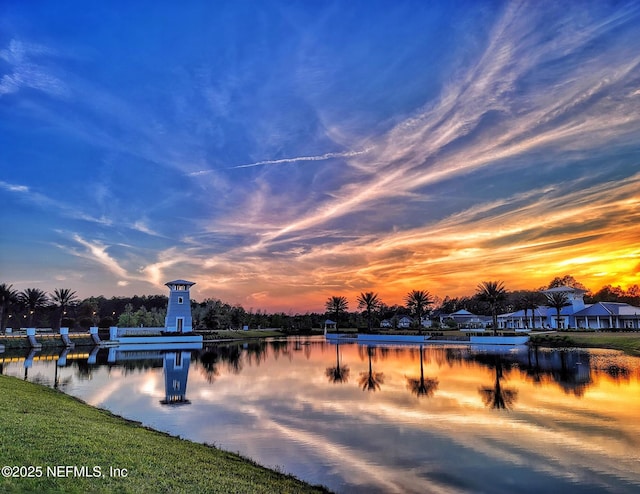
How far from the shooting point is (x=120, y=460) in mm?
7793

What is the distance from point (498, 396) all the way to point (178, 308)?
43881 millimetres

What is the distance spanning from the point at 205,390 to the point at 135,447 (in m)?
11.9

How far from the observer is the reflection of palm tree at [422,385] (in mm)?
19987

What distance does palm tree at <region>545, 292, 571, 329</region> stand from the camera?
61.4 meters

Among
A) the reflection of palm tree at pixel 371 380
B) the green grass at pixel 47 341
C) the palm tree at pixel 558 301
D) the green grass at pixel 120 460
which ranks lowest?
the reflection of palm tree at pixel 371 380

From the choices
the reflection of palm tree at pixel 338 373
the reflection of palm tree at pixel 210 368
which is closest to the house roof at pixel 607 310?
the reflection of palm tree at pixel 338 373

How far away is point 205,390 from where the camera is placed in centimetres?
2052

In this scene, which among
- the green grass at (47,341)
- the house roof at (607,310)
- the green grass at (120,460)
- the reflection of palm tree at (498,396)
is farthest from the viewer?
the house roof at (607,310)

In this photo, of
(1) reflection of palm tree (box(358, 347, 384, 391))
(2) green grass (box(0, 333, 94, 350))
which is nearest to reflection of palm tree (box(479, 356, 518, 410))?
(1) reflection of palm tree (box(358, 347, 384, 391))

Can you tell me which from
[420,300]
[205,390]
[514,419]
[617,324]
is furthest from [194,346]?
[617,324]

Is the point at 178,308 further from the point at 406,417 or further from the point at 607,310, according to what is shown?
the point at 607,310

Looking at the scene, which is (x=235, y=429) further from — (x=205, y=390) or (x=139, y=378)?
(x=139, y=378)

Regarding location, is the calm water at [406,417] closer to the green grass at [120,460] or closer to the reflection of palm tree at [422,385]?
the reflection of palm tree at [422,385]

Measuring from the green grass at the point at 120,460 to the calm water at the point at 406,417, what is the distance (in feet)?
4.65
